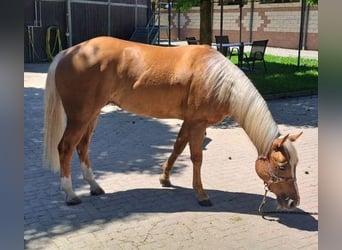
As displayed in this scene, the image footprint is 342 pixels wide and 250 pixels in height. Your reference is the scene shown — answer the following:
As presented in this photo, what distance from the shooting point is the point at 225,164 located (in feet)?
18.0

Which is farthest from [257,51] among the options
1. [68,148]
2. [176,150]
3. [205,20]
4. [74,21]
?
[68,148]

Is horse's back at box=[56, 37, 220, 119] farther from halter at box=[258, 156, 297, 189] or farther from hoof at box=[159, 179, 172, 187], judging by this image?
halter at box=[258, 156, 297, 189]

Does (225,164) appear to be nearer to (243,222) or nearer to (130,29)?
(243,222)

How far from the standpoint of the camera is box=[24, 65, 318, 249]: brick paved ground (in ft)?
11.0

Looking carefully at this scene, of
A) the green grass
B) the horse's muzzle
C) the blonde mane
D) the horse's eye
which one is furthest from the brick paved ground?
the green grass

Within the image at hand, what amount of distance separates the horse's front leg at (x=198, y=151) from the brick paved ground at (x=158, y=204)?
0.37ft

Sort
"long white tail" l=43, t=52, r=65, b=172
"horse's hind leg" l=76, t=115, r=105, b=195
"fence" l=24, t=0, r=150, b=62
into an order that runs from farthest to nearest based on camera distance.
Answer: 1. "fence" l=24, t=0, r=150, b=62
2. "horse's hind leg" l=76, t=115, r=105, b=195
3. "long white tail" l=43, t=52, r=65, b=172

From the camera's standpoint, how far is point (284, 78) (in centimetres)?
1188

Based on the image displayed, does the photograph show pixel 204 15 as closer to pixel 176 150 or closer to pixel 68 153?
pixel 176 150

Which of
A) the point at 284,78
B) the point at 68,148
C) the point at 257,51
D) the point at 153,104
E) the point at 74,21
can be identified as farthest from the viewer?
the point at 74,21

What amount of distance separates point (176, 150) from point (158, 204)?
674mm

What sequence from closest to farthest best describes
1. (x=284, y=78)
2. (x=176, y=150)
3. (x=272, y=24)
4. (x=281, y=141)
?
(x=281, y=141)
(x=176, y=150)
(x=284, y=78)
(x=272, y=24)

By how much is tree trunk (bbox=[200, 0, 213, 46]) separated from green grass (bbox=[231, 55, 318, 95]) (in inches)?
80.4

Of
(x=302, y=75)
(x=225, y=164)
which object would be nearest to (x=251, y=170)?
(x=225, y=164)
